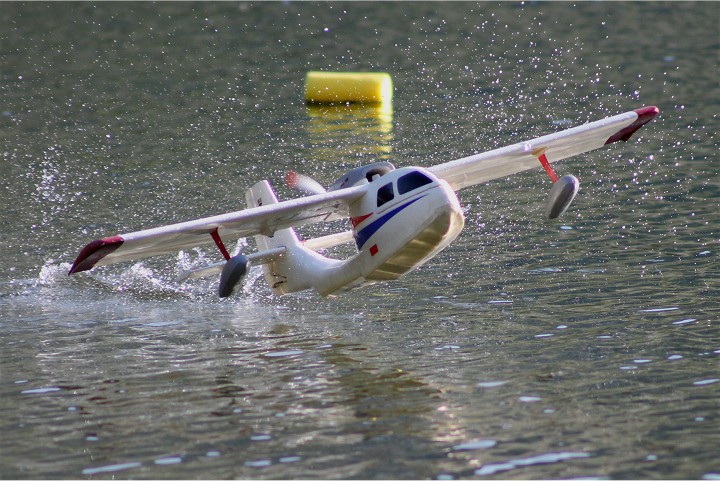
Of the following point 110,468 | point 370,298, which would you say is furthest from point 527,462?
point 370,298

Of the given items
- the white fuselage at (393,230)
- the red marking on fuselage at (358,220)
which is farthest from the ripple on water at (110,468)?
the red marking on fuselage at (358,220)

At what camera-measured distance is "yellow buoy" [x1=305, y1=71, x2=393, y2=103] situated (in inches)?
1452

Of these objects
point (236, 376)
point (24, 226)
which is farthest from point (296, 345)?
point (24, 226)

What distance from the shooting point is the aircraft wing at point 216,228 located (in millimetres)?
15977

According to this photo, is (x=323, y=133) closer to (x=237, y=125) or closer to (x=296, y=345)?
(x=237, y=125)

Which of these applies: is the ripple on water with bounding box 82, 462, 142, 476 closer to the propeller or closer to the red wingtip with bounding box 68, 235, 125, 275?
the red wingtip with bounding box 68, 235, 125, 275

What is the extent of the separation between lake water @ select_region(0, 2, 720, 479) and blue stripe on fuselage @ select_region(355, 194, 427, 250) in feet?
4.55

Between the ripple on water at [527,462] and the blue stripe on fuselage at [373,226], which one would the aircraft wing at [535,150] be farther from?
the ripple on water at [527,462]

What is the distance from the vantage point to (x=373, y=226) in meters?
17.5

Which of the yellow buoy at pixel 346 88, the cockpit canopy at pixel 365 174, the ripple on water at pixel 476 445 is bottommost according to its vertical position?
the ripple on water at pixel 476 445

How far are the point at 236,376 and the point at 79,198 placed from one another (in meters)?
12.5

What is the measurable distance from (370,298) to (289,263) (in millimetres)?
1512

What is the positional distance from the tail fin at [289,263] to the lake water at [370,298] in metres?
0.45

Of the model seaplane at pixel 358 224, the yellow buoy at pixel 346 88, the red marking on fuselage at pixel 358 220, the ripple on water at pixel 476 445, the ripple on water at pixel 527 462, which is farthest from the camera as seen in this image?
the yellow buoy at pixel 346 88
